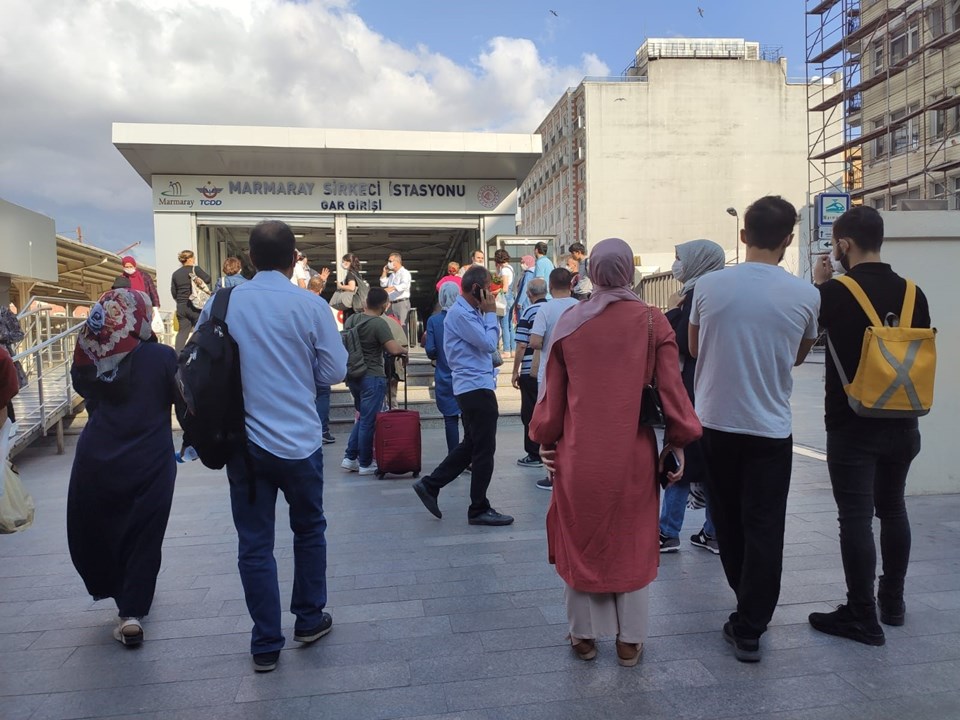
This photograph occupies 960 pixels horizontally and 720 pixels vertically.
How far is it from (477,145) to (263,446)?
1327 centimetres

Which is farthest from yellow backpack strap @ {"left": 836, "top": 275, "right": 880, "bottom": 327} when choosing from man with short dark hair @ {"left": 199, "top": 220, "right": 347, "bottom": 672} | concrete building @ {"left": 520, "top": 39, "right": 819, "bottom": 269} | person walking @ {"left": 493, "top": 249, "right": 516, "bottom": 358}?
concrete building @ {"left": 520, "top": 39, "right": 819, "bottom": 269}

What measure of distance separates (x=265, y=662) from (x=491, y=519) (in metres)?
2.45

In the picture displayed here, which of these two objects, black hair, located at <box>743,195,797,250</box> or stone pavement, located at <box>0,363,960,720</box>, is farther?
black hair, located at <box>743,195,797,250</box>

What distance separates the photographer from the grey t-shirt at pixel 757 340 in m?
3.18

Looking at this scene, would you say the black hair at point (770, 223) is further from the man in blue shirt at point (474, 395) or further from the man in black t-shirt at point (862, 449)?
the man in blue shirt at point (474, 395)

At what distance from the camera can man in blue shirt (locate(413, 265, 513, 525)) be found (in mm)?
5336

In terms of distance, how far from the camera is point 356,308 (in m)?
9.50

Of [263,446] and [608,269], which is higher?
[608,269]

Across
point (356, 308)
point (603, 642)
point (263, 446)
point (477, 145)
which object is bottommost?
point (603, 642)

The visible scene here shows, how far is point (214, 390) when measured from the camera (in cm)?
306

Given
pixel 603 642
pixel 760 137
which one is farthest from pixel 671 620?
pixel 760 137

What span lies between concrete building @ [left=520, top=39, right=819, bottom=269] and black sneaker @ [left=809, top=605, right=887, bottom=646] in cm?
4699

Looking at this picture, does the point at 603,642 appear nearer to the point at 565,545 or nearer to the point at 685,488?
the point at 565,545

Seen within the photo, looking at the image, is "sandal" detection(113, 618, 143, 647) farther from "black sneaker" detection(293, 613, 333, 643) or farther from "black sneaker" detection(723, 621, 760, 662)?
"black sneaker" detection(723, 621, 760, 662)
